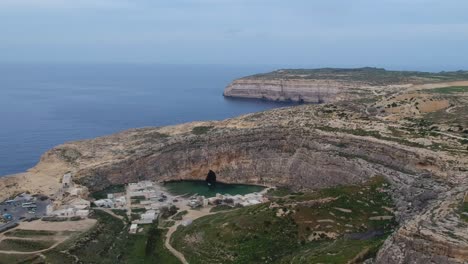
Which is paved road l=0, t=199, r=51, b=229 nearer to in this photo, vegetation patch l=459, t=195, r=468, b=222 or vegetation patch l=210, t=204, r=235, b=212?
vegetation patch l=210, t=204, r=235, b=212

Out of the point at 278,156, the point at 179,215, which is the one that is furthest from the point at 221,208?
the point at 278,156

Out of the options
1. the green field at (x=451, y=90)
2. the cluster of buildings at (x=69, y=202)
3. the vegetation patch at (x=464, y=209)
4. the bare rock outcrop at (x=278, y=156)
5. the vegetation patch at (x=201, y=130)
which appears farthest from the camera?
the green field at (x=451, y=90)

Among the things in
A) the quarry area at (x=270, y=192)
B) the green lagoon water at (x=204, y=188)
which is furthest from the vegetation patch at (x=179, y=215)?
the green lagoon water at (x=204, y=188)

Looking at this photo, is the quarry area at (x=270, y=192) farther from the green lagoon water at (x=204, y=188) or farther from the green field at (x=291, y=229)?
the green lagoon water at (x=204, y=188)

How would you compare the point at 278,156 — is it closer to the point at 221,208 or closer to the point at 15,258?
the point at 221,208

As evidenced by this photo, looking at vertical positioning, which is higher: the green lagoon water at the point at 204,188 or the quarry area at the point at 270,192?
the quarry area at the point at 270,192

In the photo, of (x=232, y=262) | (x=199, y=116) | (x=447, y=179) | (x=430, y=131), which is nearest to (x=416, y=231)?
(x=232, y=262)

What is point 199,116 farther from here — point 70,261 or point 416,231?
point 416,231
